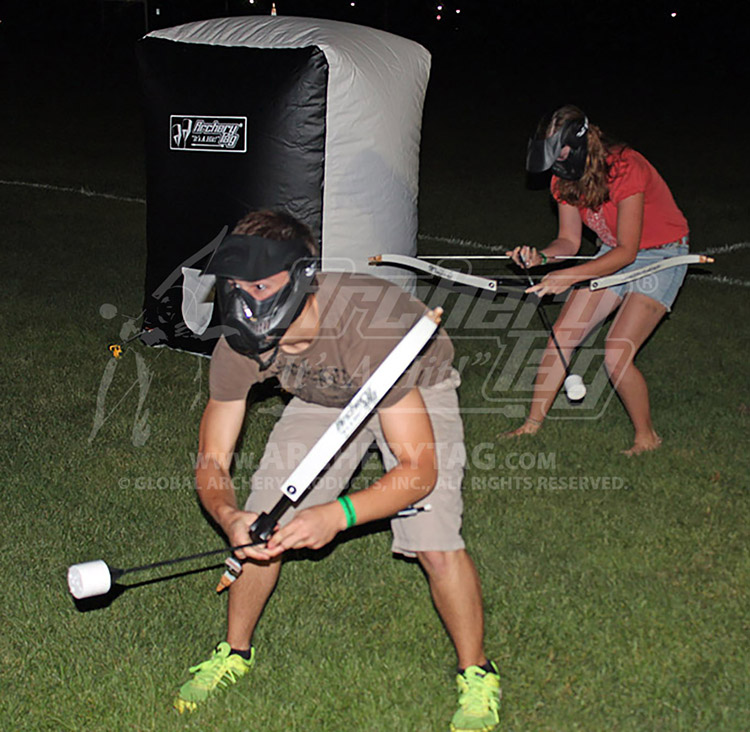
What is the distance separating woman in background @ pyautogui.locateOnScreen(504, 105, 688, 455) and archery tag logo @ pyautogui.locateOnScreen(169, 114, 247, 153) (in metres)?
2.35

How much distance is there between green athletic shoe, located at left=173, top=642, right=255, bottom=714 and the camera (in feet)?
13.7

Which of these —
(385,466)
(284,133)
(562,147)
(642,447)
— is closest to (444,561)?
(385,466)

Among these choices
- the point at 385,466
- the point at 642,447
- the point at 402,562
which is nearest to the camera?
the point at 385,466

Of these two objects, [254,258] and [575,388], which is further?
[575,388]

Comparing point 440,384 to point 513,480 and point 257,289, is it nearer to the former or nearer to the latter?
point 257,289

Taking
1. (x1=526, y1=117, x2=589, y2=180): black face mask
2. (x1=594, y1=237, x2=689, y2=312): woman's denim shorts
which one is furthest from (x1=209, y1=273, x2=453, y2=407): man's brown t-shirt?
(x1=594, y1=237, x2=689, y2=312): woman's denim shorts

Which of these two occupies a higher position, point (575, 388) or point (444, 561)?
point (444, 561)

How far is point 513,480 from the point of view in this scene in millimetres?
6309

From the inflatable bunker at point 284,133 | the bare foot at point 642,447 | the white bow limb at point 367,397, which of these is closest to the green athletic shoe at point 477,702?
the white bow limb at point 367,397

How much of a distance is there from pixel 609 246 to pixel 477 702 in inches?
134

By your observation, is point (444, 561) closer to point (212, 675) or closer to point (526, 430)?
point (212, 675)

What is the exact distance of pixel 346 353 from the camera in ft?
12.4

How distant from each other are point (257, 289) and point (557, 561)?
2646 mm

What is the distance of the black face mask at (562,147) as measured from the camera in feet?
18.9
